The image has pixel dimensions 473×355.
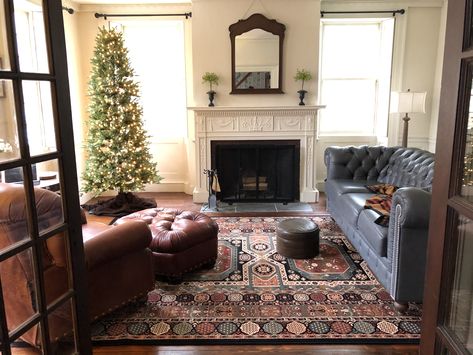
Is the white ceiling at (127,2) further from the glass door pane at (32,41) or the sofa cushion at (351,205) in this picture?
the glass door pane at (32,41)

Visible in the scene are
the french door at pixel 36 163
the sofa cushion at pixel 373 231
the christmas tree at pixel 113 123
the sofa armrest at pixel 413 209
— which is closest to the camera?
the french door at pixel 36 163

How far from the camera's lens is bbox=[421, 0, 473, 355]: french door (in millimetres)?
1123

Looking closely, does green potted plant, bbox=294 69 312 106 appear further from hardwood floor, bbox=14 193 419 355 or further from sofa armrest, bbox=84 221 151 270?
hardwood floor, bbox=14 193 419 355

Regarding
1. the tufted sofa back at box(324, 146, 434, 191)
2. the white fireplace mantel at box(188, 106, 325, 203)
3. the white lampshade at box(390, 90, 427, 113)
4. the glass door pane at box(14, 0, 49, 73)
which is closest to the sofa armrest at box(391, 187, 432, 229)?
the tufted sofa back at box(324, 146, 434, 191)

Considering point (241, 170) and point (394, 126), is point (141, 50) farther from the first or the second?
point (394, 126)

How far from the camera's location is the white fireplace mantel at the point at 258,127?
5254 mm

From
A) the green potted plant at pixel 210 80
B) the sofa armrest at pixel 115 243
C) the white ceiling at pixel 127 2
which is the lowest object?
the sofa armrest at pixel 115 243

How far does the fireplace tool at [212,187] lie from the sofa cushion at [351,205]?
5.64ft

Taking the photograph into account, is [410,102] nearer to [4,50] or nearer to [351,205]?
[351,205]

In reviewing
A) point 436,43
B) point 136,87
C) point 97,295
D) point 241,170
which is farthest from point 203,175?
point 436,43

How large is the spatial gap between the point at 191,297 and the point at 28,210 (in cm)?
177

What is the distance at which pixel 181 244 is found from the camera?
298 cm

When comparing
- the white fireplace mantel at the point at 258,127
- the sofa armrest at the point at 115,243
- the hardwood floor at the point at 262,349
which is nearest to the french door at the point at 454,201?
the hardwood floor at the point at 262,349

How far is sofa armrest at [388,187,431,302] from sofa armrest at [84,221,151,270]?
166cm
